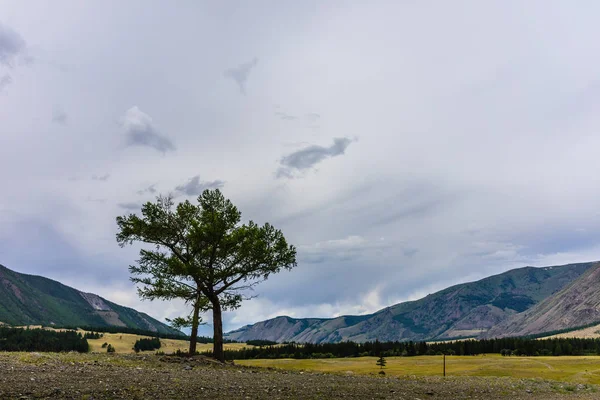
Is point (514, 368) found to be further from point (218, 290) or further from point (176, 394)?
point (176, 394)

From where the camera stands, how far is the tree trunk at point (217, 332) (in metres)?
36.4

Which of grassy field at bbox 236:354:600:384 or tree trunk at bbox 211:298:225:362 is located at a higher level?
tree trunk at bbox 211:298:225:362

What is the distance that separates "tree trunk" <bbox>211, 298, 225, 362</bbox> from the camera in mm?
36375

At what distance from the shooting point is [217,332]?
1462 inches

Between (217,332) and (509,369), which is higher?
(217,332)

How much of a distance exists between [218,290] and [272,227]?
7.78 m

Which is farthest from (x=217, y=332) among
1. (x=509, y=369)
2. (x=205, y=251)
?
(x=509, y=369)

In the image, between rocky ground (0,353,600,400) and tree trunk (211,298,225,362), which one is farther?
tree trunk (211,298,225,362)

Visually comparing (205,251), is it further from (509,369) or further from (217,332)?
(509,369)

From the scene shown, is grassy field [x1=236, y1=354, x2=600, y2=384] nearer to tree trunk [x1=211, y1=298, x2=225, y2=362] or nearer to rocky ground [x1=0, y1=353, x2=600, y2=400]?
tree trunk [x1=211, y1=298, x2=225, y2=362]

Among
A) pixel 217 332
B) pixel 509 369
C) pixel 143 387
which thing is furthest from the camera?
pixel 509 369

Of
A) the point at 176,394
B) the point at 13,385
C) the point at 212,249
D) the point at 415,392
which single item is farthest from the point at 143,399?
the point at 212,249

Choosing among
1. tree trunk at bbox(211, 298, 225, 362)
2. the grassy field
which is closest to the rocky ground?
tree trunk at bbox(211, 298, 225, 362)

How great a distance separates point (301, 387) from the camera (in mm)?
20828
